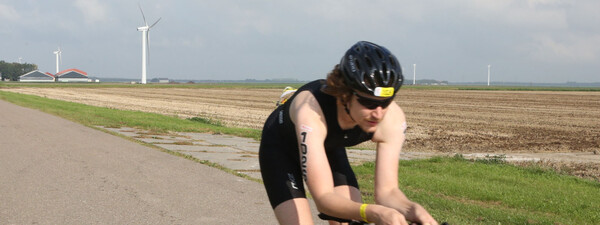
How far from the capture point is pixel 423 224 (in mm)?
2900

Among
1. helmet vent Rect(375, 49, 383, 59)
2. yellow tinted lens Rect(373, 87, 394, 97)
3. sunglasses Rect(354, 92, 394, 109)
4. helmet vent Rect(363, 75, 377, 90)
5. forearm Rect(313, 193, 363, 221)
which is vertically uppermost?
helmet vent Rect(375, 49, 383, 59)

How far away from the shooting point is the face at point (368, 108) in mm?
3352

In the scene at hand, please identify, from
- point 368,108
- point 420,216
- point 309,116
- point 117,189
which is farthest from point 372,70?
point 117,189

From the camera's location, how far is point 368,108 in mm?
3391

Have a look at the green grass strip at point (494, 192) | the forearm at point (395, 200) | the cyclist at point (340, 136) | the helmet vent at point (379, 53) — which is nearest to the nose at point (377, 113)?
the cyclist at point (340, 136)

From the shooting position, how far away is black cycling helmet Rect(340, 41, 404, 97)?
3.30m

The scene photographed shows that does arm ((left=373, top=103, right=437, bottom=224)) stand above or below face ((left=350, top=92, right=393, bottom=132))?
below

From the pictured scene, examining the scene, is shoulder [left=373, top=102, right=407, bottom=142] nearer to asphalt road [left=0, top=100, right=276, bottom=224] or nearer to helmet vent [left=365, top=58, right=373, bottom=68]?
helmet vent [left=365, top=58, right=373, bottom=68]

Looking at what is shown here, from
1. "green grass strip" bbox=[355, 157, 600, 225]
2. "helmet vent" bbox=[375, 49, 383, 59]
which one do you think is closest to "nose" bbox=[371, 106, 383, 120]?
"helmet vent" bbox=[375, 49, 383, 59]

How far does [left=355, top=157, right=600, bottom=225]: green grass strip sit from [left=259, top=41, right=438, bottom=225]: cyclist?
4072 mm

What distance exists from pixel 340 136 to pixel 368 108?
0.41m

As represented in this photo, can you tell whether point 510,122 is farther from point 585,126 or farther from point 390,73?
point 390,73

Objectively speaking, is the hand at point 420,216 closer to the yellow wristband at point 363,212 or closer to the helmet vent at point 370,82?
the yellow wristband at point 363,212

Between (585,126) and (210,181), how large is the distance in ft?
71.6
